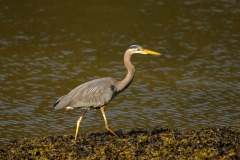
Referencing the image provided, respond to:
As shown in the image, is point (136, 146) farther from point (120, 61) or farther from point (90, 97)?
point (120, 61)

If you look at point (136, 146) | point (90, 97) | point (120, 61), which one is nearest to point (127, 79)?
point (90, 97)

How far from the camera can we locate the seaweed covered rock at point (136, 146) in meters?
9.62

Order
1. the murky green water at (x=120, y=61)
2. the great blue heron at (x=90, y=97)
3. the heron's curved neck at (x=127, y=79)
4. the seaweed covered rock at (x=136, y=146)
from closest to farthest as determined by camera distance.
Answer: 1. the seaweed covered rock at (x=136, y=146)
2. the great blue heron at (x=90, y=97)
3. the heron's curved neck at (x=127, y=79)
4. the murky green water at (x=120, y=61)

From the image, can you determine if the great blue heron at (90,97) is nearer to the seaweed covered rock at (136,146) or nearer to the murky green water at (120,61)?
the seaweed covered rock at (136,146)

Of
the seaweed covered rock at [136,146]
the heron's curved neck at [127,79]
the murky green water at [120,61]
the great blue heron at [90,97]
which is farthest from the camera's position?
the murky green water at [120,61]

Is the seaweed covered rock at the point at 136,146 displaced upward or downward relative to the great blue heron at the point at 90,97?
downward

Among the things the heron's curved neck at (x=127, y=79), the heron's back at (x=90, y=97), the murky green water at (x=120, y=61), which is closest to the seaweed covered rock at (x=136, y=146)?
the heron's back at (x=90, y=97)

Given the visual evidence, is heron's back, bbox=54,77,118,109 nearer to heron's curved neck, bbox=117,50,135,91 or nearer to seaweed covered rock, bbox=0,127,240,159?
heron's curved neck, bbox=117,50,135,91

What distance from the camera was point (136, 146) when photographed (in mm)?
10070

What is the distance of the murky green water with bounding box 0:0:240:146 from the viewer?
42.4ft

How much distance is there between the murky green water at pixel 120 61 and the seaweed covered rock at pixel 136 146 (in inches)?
52.7

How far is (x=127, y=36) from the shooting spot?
18.4 meters

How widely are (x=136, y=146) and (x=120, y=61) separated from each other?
6.70 metres

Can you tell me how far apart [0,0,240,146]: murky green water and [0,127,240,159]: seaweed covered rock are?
1338mm
